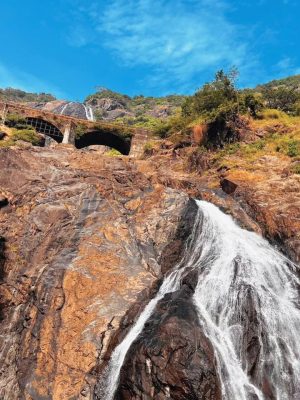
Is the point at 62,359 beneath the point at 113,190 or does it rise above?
beneath

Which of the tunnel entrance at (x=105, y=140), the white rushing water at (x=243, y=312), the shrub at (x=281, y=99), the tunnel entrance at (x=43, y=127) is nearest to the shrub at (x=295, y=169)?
the white rushing water at (x=243, y=312)

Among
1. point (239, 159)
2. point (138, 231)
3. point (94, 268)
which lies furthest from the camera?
point (239, 159)

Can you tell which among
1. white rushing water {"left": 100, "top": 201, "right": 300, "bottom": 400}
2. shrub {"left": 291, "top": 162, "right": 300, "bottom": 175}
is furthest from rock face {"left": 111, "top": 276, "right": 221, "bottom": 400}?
shrub {"left": 291, "top": 162, "right": 300, "bottom": 175}

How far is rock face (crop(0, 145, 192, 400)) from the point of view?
19172mm

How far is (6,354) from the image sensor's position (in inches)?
808

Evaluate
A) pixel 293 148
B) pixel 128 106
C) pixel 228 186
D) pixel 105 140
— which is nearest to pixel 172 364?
pixel 228 186

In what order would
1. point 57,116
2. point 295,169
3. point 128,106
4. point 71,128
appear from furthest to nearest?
point 128,106
point 71,128
point 57,116
point 295,169

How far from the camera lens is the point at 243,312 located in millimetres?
18312

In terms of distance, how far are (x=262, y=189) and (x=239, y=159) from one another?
835cm

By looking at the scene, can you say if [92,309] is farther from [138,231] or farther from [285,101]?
[285,101]

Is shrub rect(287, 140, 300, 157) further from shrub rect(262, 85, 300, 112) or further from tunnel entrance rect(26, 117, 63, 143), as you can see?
tunnel entrance rect(26, 117, 63, 143)

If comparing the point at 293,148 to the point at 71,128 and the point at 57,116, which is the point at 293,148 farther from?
the point at 57,116

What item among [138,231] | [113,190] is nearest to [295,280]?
[138,231]

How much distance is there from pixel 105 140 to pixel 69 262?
35473mm
